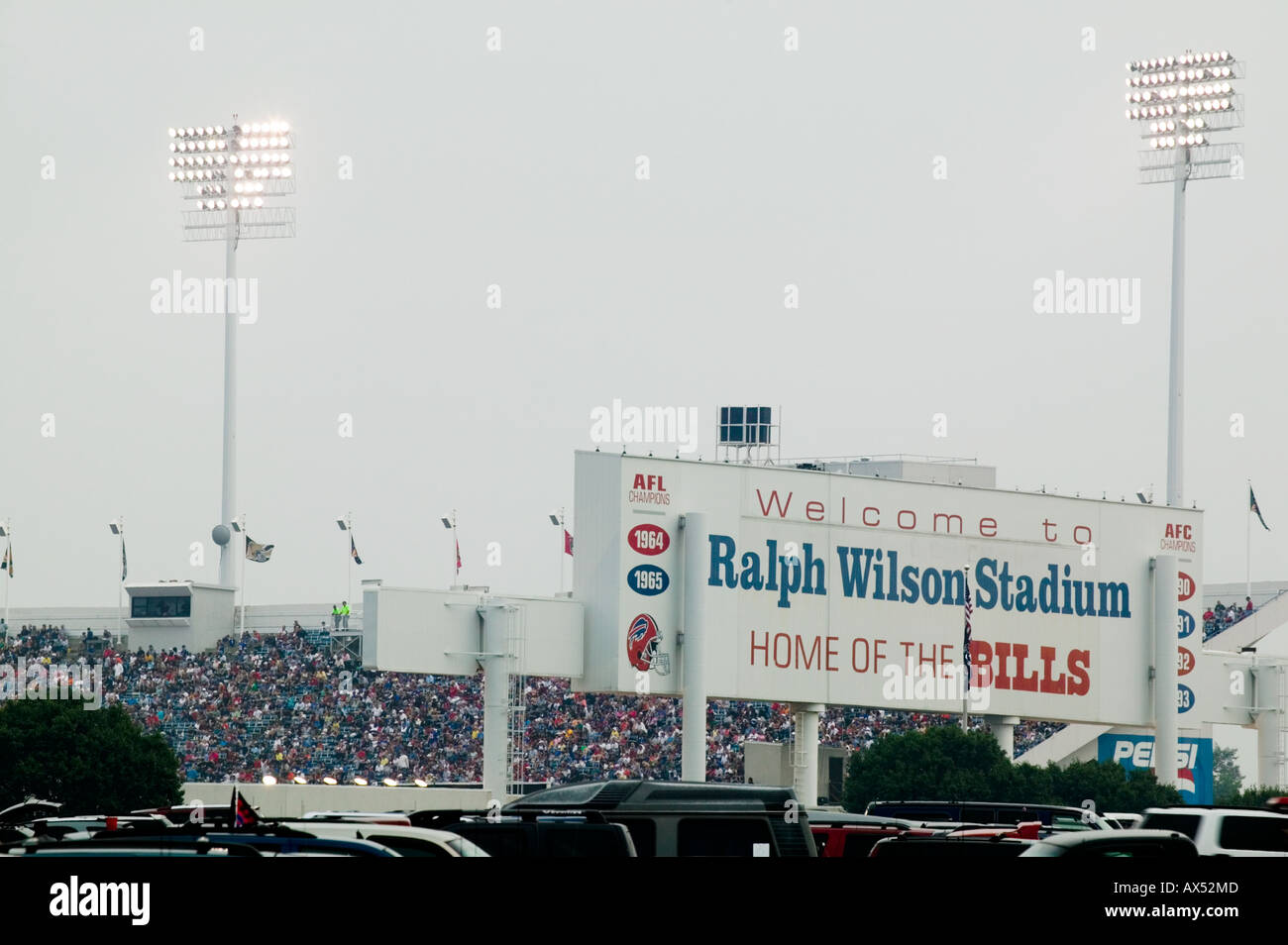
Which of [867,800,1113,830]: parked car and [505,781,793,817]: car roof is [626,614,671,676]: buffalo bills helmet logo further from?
[505,781,793,817]: car roof

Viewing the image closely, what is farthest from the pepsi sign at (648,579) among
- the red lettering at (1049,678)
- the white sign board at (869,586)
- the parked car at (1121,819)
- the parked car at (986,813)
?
the parked car at (986,813)

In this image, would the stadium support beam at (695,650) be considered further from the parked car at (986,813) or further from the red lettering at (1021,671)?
the parked car at (986,813)

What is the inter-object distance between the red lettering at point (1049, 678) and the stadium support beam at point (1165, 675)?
2940 millimetres

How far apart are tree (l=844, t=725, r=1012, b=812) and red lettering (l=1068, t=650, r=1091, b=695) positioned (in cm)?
246

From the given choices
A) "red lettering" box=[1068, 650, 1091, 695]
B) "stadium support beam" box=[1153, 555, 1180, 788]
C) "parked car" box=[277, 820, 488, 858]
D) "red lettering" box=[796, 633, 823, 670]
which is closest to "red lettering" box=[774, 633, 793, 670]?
"red lettering" box=[796, 633, 823, 670]

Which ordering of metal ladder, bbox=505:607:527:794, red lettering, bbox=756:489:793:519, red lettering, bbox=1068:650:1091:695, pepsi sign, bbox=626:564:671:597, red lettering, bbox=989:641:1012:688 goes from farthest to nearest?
red lettering, bbox=1068:650:1091:695, red lettering, bbox=989:641:1012:688, red lettering, bbox=756:489:793:519, pepsi sign, bbox=626:564:671:597, metal ladder, bbox=505:607:527:794

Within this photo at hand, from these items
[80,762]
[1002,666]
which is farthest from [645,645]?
[80,762]

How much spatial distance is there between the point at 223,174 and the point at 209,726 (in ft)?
80.5

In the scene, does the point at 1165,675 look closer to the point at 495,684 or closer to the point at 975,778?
the point at 975,778

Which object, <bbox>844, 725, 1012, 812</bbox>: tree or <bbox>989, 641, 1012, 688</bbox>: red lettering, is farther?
<bbox>844, 725, 1012, 812</bbox>: tree

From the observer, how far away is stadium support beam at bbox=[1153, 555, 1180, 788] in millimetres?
55281
